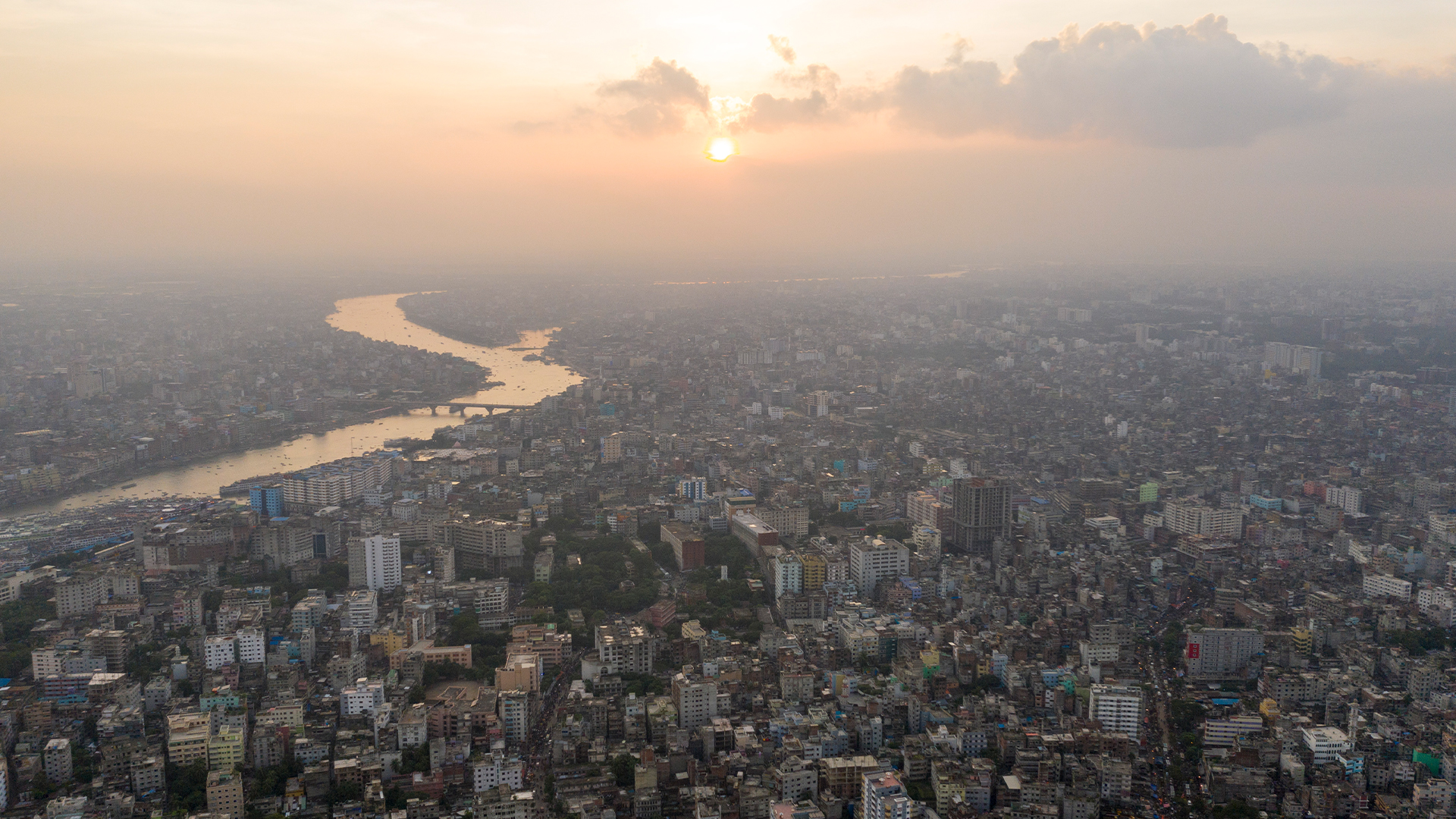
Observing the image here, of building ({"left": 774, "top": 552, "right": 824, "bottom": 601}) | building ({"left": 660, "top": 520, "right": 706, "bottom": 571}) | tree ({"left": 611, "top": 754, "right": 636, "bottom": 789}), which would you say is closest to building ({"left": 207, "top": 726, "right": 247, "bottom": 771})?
tree ({"left": 611, "top": 754, "right": 636, "bottom": 789})

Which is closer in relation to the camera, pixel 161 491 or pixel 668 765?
pixel 668 765

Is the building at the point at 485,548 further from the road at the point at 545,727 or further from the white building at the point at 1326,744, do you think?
the white building at the point at 1326,744

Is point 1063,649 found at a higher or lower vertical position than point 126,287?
lower

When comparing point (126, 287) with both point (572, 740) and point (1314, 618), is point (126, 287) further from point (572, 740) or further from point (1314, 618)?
point (1314, 618)

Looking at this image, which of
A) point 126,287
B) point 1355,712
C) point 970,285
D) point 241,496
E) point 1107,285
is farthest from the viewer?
point 970,285

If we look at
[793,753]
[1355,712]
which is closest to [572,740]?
[793,753]

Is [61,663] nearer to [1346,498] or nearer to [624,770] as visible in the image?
[624,770]

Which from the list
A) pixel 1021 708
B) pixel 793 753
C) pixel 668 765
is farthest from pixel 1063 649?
pixel 668 765

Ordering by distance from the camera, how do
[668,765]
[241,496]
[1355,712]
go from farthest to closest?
[241,496] → [1355,712] → [668,765]
